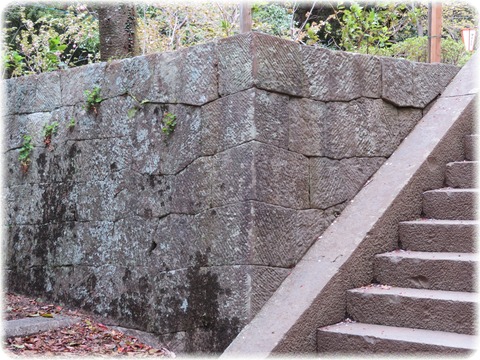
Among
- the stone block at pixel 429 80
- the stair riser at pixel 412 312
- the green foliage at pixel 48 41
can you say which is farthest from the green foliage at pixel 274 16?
the stair riser at pixel 412 312

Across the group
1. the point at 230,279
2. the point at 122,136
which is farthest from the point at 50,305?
the point at 230,279

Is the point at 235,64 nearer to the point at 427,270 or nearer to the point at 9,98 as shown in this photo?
the point at 427,270

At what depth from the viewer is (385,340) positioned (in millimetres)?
3609

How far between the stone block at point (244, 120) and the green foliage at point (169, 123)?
0.27 meters

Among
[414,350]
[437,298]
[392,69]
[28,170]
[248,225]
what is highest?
[392,69]

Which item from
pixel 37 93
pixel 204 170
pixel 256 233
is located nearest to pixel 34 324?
pixel 204 170

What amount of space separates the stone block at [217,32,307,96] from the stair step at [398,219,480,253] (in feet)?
3.62

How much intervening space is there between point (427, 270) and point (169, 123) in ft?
6.01

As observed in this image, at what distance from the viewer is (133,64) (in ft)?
15.6

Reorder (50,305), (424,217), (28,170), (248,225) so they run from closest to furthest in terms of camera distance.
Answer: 1. (248,225)
2. (424,217)
3. (50,305)
4. (28,170)

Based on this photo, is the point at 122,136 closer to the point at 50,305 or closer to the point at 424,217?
the point at 50,305

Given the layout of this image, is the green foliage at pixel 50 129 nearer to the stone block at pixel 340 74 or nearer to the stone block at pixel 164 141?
the stone block at pixel 164 141

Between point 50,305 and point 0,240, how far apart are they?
0.92 meters

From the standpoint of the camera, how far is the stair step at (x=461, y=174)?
4.57 meters
